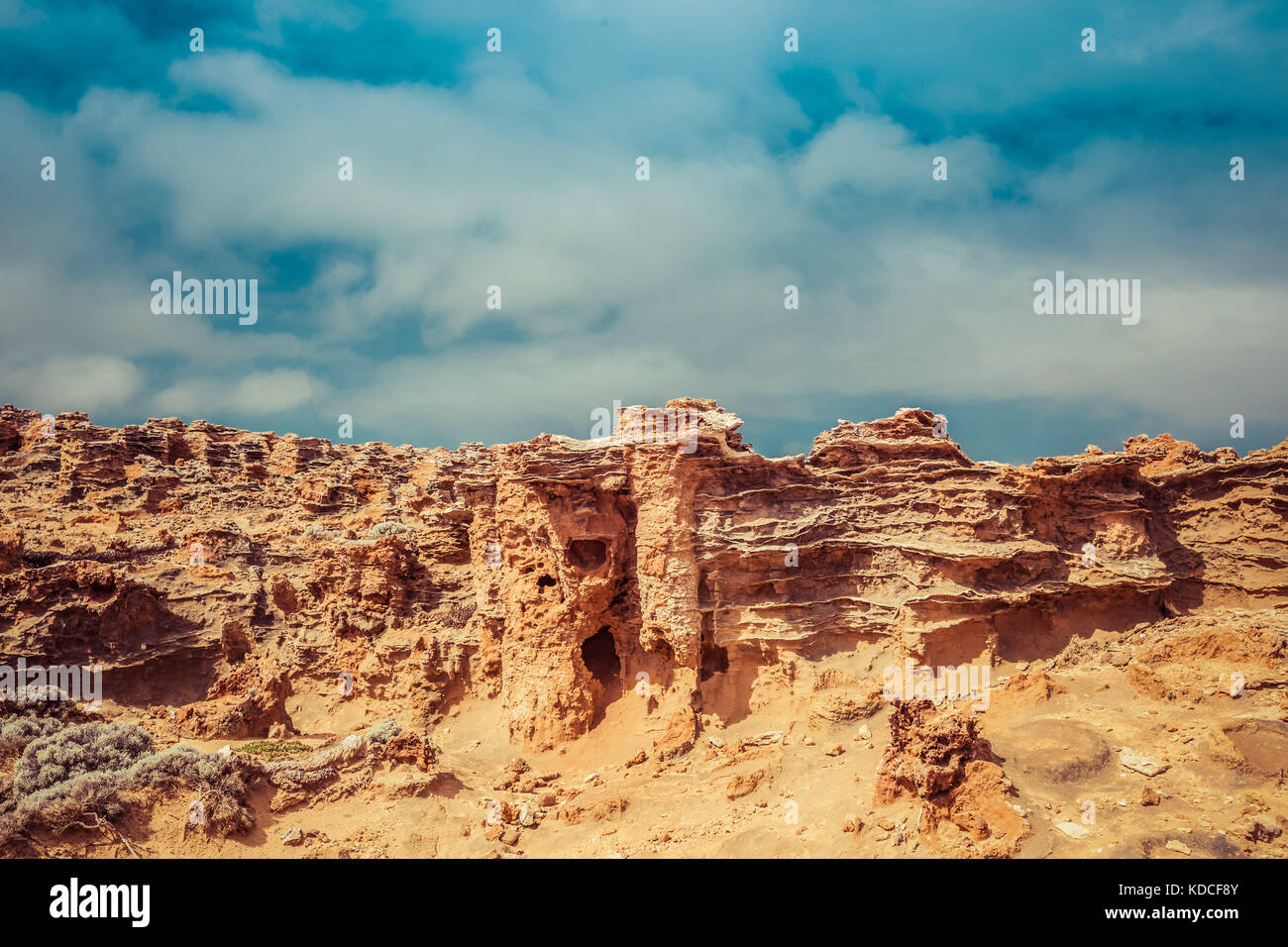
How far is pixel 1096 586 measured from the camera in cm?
1925

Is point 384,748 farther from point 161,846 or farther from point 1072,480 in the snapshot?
point 1072,480

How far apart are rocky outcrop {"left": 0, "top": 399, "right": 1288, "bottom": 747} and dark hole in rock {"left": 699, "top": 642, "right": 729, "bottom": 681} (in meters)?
0.08

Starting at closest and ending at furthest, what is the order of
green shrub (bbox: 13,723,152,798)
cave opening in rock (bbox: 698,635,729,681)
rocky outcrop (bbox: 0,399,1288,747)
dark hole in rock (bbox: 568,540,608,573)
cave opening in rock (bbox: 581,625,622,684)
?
green shrub (bbox: 13,723,152,798) → rocky outcrop (bbox: 0,399,1288,747) → cave opening in rock (bbox: 698,635,729,681) → dark hole in rock (bbox: 568,540,608,573) → cave opening in rock (bbox: 581,625,622,684)

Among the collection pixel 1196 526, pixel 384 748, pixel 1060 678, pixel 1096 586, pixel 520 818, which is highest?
pixel 1196 526

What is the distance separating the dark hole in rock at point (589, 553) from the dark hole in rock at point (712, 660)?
3974 millimetres

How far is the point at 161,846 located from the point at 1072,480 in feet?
74.3

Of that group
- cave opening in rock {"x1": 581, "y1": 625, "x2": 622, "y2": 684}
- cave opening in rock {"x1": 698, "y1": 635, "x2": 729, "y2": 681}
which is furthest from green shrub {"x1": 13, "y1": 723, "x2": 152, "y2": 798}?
cave opening in rock {"x1": 698, "y1": 635, "x2": 729, "y2": 681}

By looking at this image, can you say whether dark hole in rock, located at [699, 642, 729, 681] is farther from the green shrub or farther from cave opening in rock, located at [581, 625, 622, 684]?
the green shrub

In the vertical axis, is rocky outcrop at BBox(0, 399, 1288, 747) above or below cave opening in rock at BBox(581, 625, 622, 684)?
above

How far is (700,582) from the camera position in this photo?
791 inches

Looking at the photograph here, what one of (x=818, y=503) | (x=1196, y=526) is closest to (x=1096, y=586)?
(x=1196, y=526)

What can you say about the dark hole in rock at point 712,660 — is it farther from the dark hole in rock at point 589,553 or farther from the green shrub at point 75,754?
the green shrub at point 75,754

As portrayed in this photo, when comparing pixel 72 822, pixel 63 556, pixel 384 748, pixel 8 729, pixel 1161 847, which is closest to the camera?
pixel 1161 847

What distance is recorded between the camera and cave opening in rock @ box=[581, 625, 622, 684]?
22.5 meters
